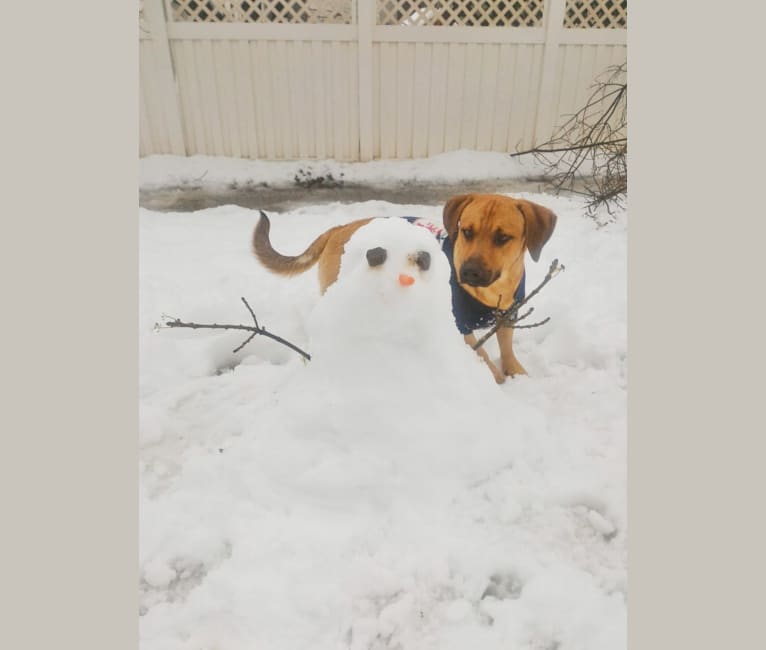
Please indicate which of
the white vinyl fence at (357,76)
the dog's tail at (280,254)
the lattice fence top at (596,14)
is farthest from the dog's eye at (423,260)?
the lattice fence top at (596,14)

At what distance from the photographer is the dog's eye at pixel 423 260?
96 centimetres

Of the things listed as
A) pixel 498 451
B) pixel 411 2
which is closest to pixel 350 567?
pixel 498 451

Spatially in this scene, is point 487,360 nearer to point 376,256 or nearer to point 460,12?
point 376,256

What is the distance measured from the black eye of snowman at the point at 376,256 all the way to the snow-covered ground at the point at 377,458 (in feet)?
0.06

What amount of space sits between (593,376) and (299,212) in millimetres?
796

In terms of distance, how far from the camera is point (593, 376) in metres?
1.20

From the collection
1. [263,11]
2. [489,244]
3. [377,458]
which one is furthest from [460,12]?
[377,458]

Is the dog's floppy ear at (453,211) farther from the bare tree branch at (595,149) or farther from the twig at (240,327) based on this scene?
the twig at (240,327)

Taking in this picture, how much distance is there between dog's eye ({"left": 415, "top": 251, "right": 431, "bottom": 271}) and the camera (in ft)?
3.14

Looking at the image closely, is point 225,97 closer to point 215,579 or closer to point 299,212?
point 299,212

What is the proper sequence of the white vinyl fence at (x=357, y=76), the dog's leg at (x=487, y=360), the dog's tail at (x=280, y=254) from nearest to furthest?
1. the dog's leg at (x=487, y=360)
2. the dog's tail at (x=280, y=254)
3. the white vinyl fence at (x=357, y=76)

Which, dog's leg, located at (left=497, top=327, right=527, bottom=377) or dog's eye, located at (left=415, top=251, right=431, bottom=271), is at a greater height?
dog's eye, located at (left=415, top=251, right=431, bottom=271)

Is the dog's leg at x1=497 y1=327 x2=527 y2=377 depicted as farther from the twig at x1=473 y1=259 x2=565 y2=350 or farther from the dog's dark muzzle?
the dog's dark muzzle

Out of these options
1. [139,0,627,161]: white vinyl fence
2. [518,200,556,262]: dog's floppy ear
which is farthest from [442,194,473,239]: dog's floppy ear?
[139,0,627,161]: white vinyl fence
